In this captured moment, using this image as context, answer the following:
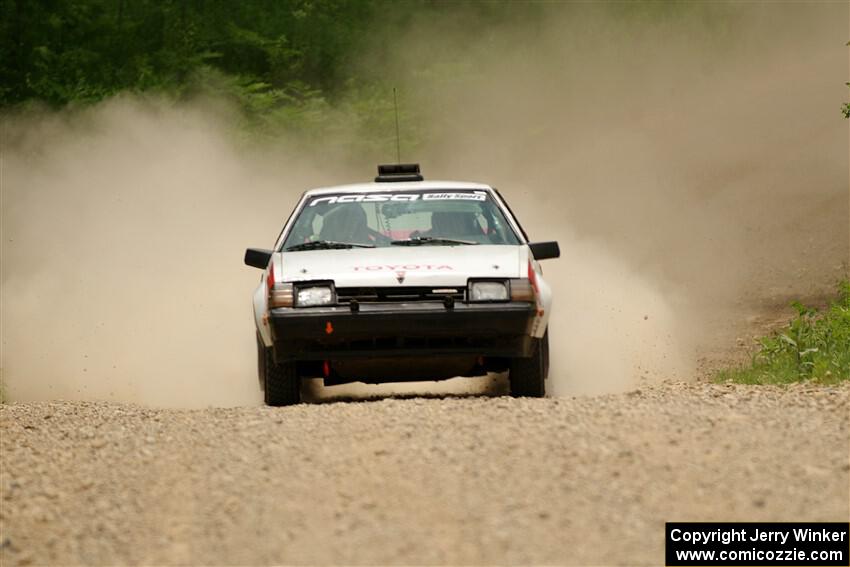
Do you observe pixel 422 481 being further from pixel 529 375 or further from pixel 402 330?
pixel 529 375

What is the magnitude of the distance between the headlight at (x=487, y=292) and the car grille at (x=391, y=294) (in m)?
0.06

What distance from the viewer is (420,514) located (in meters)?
6.40

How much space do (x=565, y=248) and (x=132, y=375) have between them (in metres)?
8.72

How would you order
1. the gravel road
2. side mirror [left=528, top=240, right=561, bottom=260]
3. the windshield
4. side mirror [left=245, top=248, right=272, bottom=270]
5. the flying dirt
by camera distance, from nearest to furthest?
the gravel road → the flying dirt → side mirror [left=245, top=248, right=272, bottom=270] → side mirror [left=528, top=240, right=561, bottom=260] → the windshield

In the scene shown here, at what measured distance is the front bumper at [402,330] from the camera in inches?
376

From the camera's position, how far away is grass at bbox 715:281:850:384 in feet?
Result: 37.1

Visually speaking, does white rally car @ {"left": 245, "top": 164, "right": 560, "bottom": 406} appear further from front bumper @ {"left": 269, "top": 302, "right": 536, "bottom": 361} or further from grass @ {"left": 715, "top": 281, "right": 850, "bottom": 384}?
grass @ {"left": 715, "top": 281, "right": 850, "bottom": 384}

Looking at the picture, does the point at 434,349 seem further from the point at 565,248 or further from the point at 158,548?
the point at 565,248

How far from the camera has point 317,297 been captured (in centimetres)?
970

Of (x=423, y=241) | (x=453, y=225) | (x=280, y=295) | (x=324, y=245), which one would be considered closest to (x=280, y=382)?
(x=280, y=295)

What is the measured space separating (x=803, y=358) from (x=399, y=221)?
333cm

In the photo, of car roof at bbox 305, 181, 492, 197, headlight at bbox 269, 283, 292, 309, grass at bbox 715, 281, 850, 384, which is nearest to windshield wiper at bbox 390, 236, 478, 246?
car roof at bbox 305, 181, 492, 197

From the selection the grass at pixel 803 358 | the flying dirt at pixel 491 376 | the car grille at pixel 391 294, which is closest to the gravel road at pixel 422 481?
the flying dirt at pixel 491 376

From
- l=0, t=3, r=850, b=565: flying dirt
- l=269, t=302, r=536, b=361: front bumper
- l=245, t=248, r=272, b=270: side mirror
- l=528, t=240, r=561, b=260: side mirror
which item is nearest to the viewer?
l=0, t=3, r=850, b=565: flying dirt
